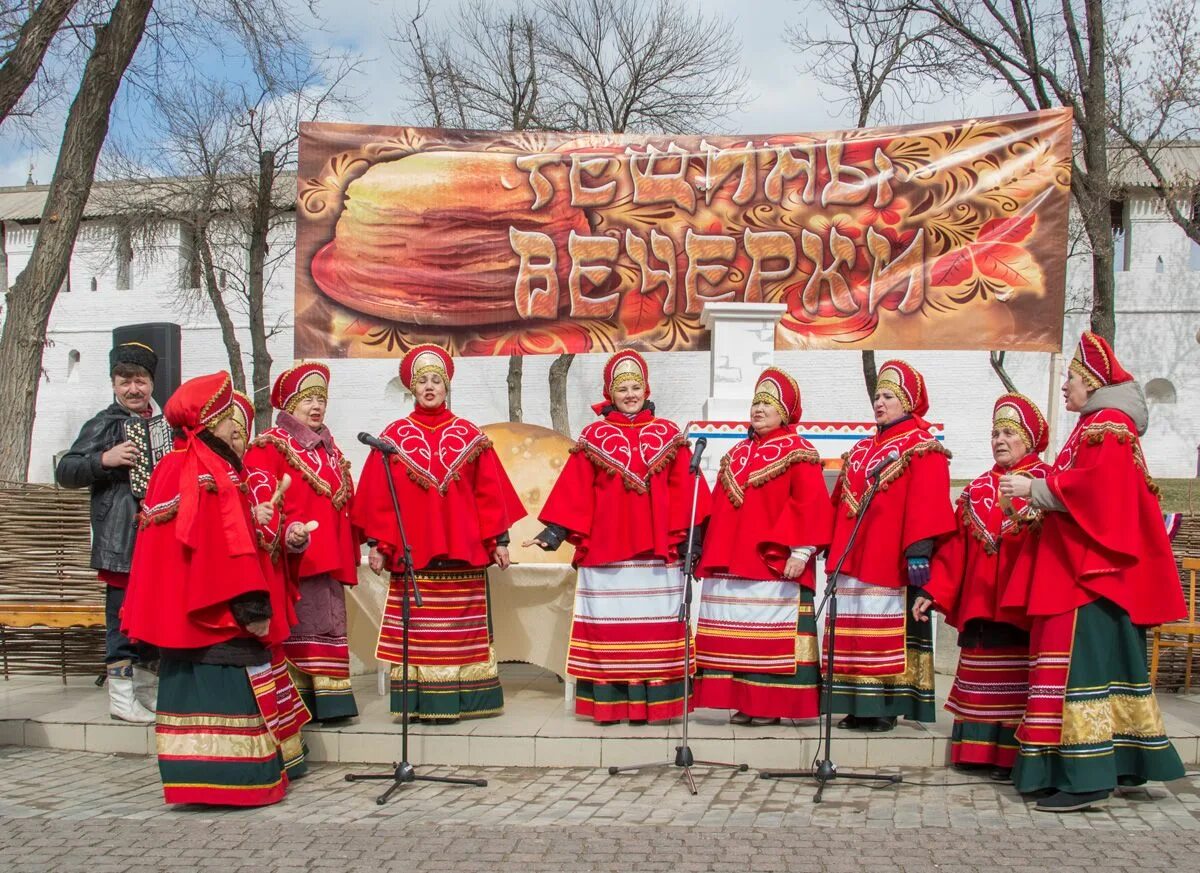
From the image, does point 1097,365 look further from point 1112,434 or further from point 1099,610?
point 1099,610

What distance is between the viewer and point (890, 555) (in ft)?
19.1

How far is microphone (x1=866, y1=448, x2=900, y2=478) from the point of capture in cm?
573

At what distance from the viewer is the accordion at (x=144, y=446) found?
6.06m

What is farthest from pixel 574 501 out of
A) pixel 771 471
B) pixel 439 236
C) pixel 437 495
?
pixel 439 236

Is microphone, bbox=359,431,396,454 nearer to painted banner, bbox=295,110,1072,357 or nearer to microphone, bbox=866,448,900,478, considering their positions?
microphone, bbox=866,448,900,478

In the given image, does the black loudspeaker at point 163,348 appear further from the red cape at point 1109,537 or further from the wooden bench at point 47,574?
the red cape at point 1109,537

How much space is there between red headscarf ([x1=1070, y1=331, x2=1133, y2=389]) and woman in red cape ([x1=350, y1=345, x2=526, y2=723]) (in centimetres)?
291

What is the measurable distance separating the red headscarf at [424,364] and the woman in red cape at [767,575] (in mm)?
1594

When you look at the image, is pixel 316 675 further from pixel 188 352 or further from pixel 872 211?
pixel 188 352

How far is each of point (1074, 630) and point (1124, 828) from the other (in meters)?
0.80

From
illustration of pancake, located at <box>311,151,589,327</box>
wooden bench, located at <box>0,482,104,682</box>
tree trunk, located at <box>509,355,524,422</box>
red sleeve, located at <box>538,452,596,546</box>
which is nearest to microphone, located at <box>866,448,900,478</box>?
red sleeve, located at <box>538,452,596,546</box>

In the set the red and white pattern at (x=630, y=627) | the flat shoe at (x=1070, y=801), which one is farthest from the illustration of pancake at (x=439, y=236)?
the flat shoe at (x=1070, y=801)

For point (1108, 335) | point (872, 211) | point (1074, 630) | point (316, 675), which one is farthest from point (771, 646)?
point (1108, 335)

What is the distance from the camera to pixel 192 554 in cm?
493
